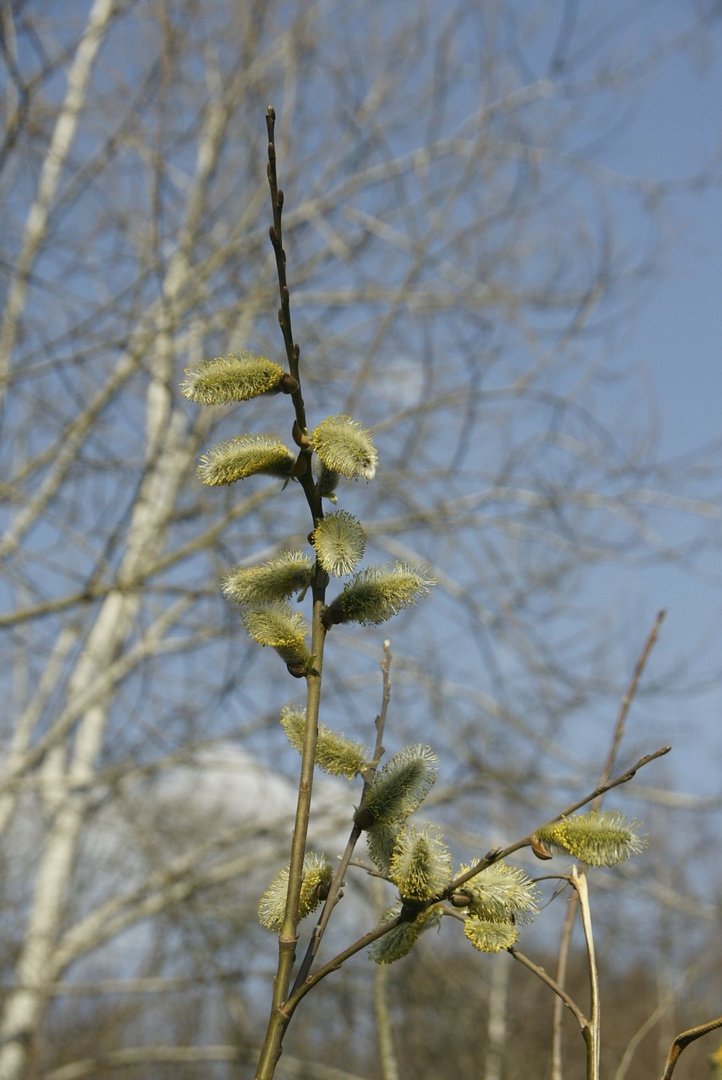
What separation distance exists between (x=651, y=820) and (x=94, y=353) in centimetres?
312

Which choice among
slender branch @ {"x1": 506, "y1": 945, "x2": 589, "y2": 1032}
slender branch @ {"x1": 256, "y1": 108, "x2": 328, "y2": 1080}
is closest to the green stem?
slender branch @ {"x1": 256, "y1": 108, "x2": 328, "y2": 1080}

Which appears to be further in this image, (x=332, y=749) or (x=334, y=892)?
(x=332, y=749)

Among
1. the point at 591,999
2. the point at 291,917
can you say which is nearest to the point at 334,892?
the point at 291,917

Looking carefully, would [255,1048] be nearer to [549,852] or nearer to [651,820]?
[651,820]

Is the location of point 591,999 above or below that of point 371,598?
below

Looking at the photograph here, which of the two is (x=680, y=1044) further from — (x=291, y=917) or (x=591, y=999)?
(x=291, y=917)

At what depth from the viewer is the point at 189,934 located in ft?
15.5

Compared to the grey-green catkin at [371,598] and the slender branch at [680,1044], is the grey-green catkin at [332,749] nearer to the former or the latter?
the grey-green catkin at [371,598]

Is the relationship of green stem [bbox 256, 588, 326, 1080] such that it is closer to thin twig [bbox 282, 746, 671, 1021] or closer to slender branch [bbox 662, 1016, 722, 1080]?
thin twig [bbox 282, 746, 671, 1021]

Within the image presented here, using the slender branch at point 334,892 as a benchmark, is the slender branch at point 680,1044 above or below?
below

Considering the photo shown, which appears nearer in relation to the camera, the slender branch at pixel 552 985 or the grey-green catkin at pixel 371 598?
the slender branch at pixel 552 985

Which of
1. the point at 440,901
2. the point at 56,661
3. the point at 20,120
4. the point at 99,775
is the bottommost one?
the point at 440,901

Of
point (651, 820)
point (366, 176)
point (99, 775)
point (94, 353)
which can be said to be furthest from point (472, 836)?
point (366, 176)

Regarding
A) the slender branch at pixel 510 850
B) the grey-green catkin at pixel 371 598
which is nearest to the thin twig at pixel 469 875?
the slender branch at pixel 510 850
